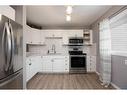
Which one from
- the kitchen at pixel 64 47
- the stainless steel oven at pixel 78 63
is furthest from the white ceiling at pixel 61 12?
the stainless steel oven at pixel 78 63

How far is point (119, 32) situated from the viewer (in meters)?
3.71

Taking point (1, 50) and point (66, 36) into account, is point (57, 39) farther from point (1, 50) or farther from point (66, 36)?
point (1, 50)

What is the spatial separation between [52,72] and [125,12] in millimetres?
4109

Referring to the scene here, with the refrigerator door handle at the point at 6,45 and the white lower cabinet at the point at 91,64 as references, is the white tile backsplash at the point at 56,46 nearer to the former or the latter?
the white lower cabinet at the point at 91,64

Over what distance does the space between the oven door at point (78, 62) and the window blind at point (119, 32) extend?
7.32ft

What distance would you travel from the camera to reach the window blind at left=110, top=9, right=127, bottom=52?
342cm

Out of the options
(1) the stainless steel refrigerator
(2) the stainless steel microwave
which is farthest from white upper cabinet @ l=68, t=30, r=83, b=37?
(1) the stainless steel refrigerator

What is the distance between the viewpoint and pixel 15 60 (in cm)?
220

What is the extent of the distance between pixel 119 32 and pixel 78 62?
9.15 ft

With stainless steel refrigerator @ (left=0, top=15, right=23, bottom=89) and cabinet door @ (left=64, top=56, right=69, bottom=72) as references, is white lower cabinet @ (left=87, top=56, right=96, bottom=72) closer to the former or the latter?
cabinet door @ (left=64, top=56, right=69, bottom=72)

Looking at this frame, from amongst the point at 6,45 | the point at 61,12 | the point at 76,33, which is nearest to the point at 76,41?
the point at 76,33

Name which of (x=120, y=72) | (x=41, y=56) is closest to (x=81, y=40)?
(x=41, y=56)

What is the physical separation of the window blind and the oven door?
2.23m

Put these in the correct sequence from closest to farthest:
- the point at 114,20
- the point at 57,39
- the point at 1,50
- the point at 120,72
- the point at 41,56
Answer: the point at 1,50, the point at 120,72, the point at 114,20, the point at 41,56, the point at 57,39
